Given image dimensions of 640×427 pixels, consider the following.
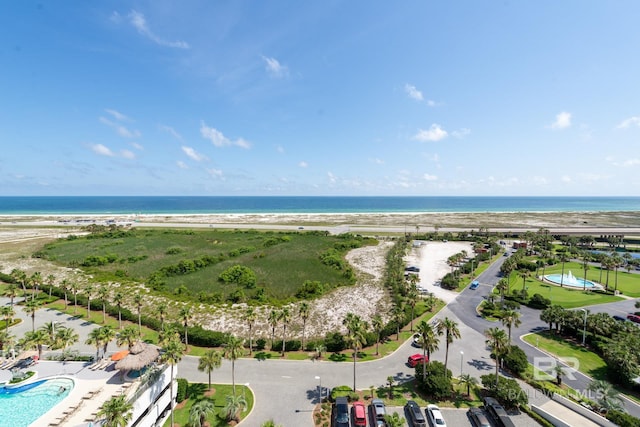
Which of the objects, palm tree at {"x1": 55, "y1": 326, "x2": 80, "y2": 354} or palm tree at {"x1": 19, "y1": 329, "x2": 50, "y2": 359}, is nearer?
palm tree at {"x1": 55, "y1": 326, "x2": 80, "y2": 354}

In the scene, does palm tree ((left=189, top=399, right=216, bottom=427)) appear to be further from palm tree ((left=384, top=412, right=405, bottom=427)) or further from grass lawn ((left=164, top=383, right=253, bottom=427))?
palm tree ((left=384, top=412, right=405, bottom=427))

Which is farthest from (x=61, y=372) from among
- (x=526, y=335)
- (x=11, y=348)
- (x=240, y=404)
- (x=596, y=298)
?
(x=596, y=298)

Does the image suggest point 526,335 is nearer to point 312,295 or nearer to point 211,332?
point 312,295

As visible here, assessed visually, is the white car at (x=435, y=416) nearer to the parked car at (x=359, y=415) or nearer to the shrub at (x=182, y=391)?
the parked car at (x=359, y=415)

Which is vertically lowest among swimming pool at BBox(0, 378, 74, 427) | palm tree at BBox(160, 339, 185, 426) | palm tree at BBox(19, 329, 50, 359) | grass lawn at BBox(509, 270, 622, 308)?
grass lawn at BBox(509, 270, 622, 308)

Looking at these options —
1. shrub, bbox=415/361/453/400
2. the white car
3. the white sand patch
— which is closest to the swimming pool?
the white car

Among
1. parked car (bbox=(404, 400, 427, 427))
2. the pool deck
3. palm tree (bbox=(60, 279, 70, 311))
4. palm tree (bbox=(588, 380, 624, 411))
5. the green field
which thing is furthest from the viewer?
the green field
